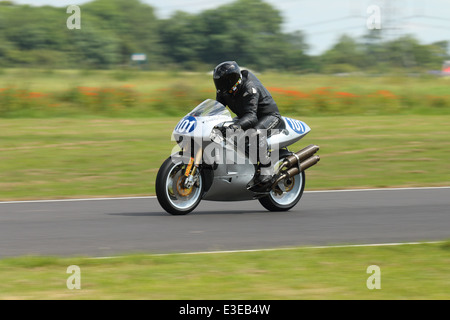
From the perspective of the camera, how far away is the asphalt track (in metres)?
7.98

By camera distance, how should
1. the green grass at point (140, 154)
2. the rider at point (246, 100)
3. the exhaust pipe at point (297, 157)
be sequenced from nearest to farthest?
the rider at point (246, 100) < the exhaust pipe at point (297, 157) < the green grass at point (140, 154)

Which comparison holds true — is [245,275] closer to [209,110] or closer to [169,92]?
[209,110]

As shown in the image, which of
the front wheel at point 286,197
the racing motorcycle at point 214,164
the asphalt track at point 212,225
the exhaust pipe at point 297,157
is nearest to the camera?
the asphalt track at point 212,225

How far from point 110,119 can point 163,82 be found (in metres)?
6.24

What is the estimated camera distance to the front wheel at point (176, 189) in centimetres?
940

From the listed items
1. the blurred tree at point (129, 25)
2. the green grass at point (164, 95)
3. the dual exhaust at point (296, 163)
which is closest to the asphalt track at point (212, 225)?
the dual exhaust at point (296, 163)

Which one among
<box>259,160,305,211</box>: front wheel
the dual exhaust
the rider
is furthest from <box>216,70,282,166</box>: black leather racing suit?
<box>259,160,305,211</box>: front wheel

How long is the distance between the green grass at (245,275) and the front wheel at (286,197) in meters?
2.86

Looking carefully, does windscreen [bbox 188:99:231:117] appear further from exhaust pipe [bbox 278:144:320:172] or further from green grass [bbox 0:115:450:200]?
green grass [bbox 0:115:450:200]

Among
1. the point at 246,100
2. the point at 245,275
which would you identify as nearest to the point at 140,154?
the point at 246,100

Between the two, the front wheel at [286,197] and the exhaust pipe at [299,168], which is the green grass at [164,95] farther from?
the exhaust pipe at [299,168]

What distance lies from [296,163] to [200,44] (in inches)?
1190

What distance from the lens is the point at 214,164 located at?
31.9 feet
